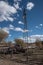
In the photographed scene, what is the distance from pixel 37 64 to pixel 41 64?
0.31 meters

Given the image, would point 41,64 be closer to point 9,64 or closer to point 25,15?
point 9,64

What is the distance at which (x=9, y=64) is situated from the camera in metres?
13.6

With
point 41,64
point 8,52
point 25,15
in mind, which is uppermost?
point 25,15

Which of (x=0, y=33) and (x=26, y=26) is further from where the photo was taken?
(x=0, y=33)

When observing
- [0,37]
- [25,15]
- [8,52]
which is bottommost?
[8,52]

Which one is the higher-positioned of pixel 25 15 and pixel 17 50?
pixel 25 15

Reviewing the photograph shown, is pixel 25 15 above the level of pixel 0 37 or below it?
below

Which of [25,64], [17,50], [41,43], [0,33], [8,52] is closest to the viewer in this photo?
[25,64]

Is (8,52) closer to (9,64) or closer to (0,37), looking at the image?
(9,64)

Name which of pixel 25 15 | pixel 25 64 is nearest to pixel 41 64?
pixel 25 64

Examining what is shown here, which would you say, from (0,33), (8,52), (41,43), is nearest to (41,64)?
(8,52)

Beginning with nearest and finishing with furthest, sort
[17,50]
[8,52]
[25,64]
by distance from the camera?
[25,64]
[8,52]
[17,50]

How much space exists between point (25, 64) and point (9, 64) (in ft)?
4.00

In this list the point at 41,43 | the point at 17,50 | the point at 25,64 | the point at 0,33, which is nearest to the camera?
the point at 25,64
